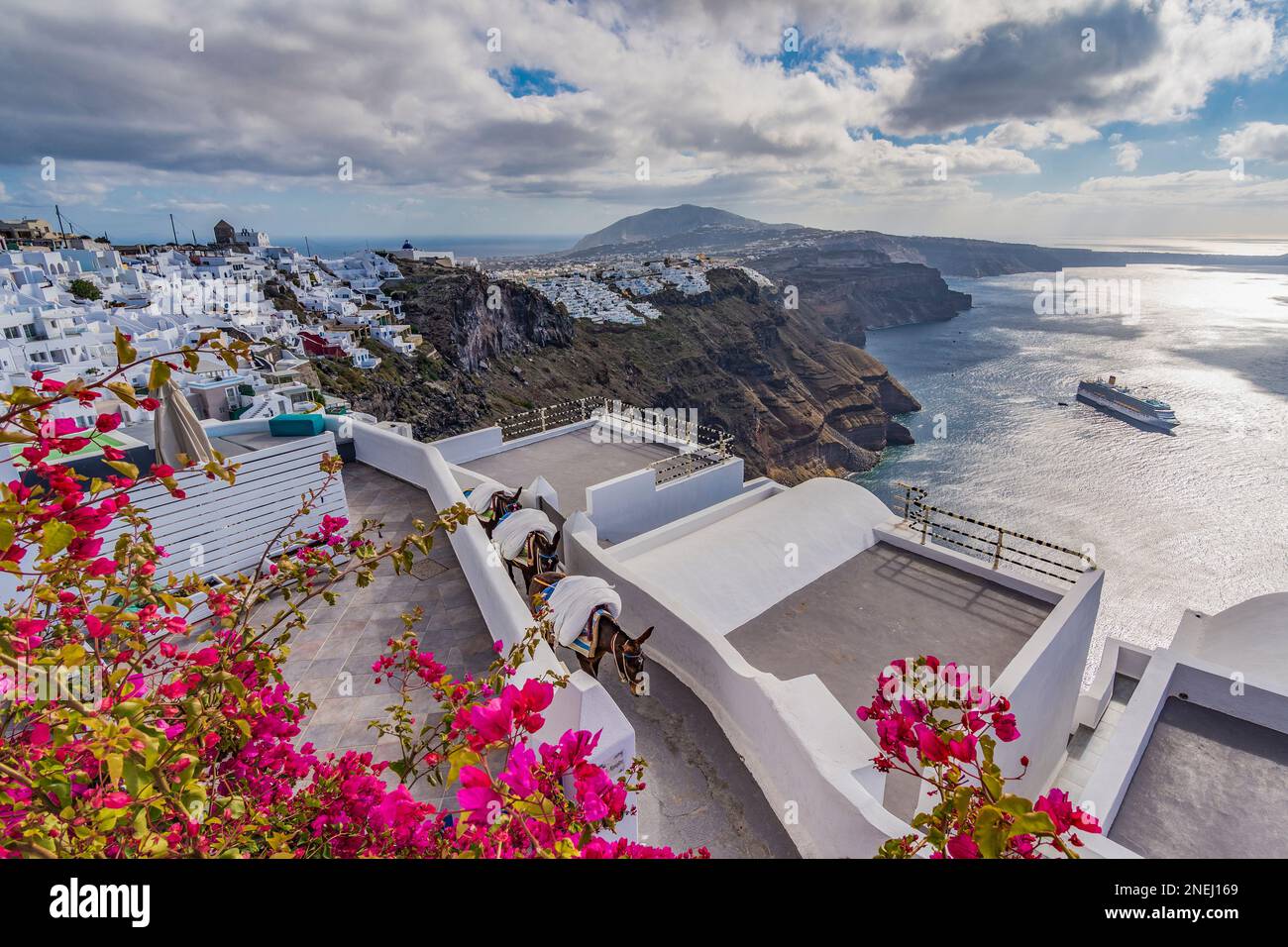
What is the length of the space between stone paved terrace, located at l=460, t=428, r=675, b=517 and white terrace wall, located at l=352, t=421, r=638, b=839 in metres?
2.89

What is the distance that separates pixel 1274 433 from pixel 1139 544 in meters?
40.3

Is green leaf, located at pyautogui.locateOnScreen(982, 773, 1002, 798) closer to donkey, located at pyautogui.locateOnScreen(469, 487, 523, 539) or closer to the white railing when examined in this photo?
the white railing

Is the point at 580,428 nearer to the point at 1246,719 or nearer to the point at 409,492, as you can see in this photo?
the point at 409,492

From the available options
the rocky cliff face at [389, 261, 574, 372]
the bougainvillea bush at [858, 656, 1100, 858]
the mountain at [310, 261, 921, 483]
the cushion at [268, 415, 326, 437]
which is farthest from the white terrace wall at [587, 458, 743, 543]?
the rocky cliff face at [389, 261, 574, 372]

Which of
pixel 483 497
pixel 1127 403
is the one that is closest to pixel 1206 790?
pixel 483 497

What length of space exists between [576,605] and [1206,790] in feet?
22.2

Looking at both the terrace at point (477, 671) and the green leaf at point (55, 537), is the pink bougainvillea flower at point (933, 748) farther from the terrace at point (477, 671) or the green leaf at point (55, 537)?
the terrace at point (477, 671)

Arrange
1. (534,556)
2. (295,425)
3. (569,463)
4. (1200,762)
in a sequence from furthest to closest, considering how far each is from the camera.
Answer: (569,463), (295,425), (534,556), (1200,762)

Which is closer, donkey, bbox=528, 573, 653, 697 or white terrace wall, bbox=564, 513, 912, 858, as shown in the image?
white terrace wall, bbox=564, 513, 912, 858

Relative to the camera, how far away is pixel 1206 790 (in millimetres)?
6352

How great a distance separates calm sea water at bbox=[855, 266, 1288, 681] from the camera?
48531mm

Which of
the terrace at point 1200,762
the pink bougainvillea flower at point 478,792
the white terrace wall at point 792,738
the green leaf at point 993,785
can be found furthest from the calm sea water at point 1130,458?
the pink bougainvillea flower at point 478,792

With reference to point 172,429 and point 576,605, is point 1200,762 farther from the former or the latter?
point 172,429

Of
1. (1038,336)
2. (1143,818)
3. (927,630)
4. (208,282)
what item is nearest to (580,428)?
(927,630)
